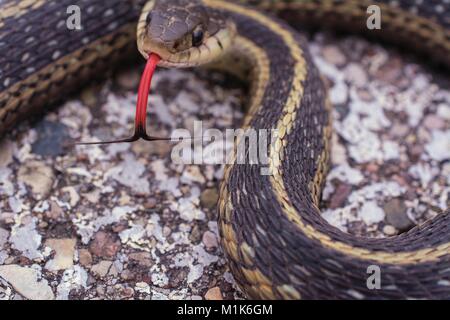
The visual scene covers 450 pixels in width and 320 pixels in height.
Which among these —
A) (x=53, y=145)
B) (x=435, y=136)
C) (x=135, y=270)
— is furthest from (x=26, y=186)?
(x=435, y=136)

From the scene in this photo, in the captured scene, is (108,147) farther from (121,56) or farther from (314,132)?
(314,132)

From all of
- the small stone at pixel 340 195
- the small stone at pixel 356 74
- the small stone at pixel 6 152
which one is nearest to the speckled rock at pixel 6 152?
the small stone at pixel 6 152

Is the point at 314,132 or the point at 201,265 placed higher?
the point at 314,132

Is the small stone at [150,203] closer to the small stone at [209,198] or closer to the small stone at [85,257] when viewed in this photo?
the small stone at [209,198]

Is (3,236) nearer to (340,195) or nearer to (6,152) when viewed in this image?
(6,152)

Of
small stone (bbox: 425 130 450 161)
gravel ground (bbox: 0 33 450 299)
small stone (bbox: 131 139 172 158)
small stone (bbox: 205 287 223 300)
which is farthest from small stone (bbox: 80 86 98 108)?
small stone (bbox: 425 130 450 161)
